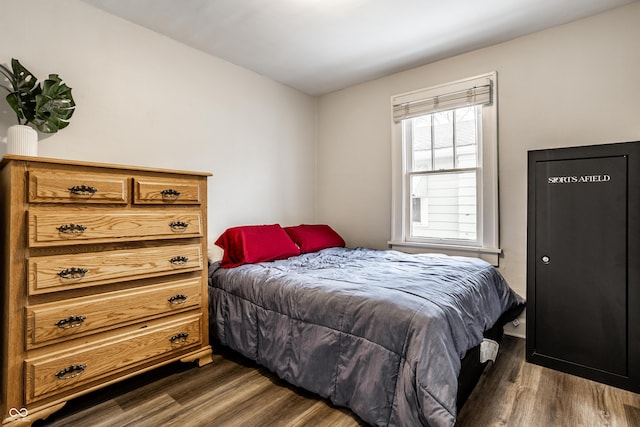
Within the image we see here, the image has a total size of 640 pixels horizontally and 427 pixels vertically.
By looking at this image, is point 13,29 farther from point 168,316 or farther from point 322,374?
point 322,374

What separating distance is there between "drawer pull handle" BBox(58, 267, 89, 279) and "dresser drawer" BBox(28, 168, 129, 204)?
13.7 inches

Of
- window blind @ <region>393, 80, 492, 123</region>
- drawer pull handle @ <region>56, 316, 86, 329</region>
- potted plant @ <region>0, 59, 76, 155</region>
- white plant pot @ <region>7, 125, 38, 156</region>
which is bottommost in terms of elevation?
drawer pull handle @ <region>56, 316, 86, 329</region>

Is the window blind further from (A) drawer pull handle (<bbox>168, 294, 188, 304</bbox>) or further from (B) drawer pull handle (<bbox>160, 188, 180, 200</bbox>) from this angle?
(A) drawer pull handle (<bbox>168, 294, 188, 304</bbox>)

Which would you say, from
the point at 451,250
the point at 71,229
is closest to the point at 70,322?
the point at 71,229

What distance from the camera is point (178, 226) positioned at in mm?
2109

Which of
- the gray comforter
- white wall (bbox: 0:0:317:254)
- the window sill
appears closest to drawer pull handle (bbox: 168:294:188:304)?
the gray comforter

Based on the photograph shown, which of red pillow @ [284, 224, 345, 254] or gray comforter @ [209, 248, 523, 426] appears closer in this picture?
gray comforter @ [209, 248, 523, 426]

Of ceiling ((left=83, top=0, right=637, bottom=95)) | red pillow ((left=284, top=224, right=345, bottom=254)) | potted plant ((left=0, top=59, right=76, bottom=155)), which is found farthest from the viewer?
red pillow ((left=284, top=224, right=345, bottom=254))

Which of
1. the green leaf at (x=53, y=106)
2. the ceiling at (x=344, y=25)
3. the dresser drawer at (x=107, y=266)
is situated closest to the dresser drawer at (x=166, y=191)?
the dresser drawer at (x=107, y=266)

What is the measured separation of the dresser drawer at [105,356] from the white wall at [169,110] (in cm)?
110

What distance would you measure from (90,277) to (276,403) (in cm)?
121

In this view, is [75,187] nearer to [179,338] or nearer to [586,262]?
[179,338]

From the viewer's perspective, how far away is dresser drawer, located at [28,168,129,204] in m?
1.58

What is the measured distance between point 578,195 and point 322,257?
1.93 meters
